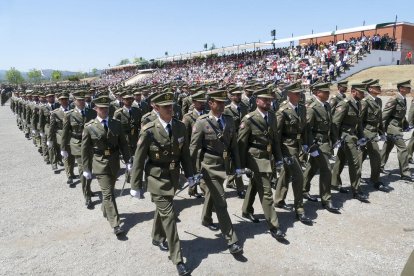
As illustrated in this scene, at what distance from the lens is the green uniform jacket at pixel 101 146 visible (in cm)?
610

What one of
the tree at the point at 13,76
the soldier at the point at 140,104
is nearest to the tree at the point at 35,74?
the tree at the point at 13,76

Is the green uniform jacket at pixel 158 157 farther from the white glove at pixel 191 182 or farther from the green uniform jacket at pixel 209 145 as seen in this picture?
the green uniform jacket at pixel 209 145

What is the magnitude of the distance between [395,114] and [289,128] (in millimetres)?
3830

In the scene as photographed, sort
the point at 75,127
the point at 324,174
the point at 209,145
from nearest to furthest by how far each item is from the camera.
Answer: the point at 209,145 → the point at 324,174 → the point at 75,127

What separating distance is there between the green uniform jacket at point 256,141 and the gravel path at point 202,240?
119cm

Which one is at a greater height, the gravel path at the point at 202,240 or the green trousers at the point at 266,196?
the green trousers at the point at 266,196

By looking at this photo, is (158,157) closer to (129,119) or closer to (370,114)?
(129,119)

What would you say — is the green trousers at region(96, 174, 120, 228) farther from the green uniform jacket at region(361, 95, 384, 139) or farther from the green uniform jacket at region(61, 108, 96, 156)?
the green uniform jacket at region(361, 95, 384, 139)

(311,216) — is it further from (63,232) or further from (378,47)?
(378,47)

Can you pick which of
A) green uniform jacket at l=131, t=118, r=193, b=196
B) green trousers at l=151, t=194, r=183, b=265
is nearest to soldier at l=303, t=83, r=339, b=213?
green uniform jacket at l=131, t=118, r=193, b=196

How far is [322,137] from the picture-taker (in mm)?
6859

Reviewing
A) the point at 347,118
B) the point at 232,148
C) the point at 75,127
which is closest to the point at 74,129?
the point at 75,127

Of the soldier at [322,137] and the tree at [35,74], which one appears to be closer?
the soldier at [322,137]

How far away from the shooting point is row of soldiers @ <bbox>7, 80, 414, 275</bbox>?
498cm
